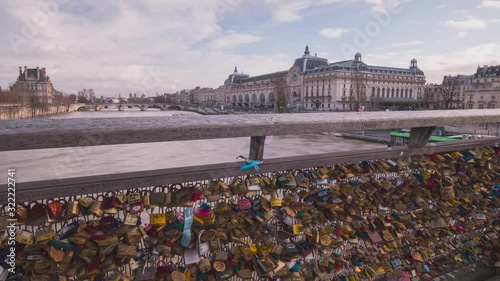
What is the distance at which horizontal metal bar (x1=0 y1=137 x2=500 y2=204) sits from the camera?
1.79m

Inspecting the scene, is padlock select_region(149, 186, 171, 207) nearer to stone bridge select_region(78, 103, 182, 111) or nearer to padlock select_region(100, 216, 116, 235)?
padlock select_region(100, 216, 116, 235)

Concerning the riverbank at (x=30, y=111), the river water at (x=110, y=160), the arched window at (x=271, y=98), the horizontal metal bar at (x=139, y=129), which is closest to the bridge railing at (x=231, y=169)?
the horizontal metal bar at (x=139, y=129)

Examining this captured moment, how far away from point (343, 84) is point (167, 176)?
92.9 metres

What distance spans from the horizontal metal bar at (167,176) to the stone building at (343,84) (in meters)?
82.2

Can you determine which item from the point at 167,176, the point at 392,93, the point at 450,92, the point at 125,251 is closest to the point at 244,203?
the point at 167,176

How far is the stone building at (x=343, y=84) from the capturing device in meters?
89.1

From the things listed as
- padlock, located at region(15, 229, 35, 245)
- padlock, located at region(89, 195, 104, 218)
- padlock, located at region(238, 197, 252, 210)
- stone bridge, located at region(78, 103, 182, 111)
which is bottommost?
padlock, located at region(15, 229, 35, 245)

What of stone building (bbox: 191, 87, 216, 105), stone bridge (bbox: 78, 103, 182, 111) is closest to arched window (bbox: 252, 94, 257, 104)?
stone bridge (bbox: 78, 103, 182, 111)

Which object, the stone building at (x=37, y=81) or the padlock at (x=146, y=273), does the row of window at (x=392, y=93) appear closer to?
the padlock at (x=146, y=273)

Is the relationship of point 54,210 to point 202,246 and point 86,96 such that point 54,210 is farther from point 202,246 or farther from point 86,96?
point 86,96

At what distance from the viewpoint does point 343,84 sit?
89.1 metres

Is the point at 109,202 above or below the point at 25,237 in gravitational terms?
above

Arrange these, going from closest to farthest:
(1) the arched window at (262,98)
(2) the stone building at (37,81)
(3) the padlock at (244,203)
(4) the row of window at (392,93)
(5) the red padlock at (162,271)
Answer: (5) the red padlock at (162,271)
(3) the padlock at (244,203)
(4) the row of window at (392,93)
(2) the stone building at (37,81)
(1) the arched window at (262,98)

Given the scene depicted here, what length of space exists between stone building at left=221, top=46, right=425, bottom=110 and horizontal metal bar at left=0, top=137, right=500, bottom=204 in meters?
82.2
